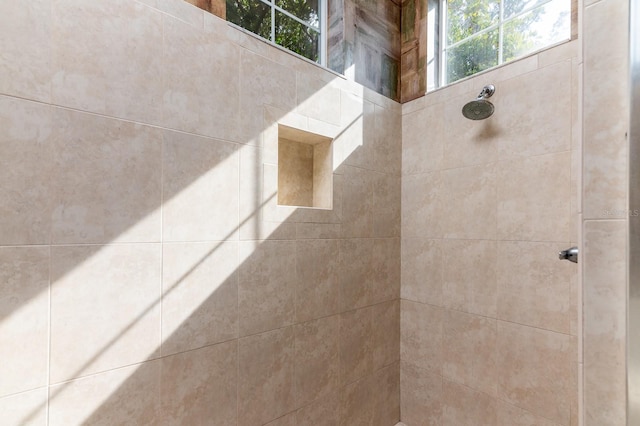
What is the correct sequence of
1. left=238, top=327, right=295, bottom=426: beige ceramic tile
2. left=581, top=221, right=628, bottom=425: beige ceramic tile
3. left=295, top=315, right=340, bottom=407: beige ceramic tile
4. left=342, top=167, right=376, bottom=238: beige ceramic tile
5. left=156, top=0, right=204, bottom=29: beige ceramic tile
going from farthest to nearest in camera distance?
1. left=342, top=167, right=376, bottom=238: beige ceramic tile
2. left=295, top=315, right=340, bottom=407: beige ceramic tile
3. left=238, top=327, right=295, bottom=426: beige ceramic tile
4. left=156, top=0, right=204, bottom=29: beige ceramic tile
5. left=581, top=221, right=628, bottom=425: beige ceramic tile

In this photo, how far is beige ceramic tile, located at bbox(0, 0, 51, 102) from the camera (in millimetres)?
932

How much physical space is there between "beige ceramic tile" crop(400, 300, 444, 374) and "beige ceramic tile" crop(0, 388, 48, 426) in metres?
1.81

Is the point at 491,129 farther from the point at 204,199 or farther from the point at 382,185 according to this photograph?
the point at 204,199

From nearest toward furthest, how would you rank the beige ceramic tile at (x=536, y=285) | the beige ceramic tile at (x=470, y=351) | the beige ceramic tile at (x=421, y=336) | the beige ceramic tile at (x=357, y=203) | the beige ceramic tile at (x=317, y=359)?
the beige ceramic tile at (x=536, y=285) → the beige ceramic tile at (x=317, y=359) → the beige ceramic tile at (x=470, y=351) → the beige ceramic tile at (x=357, y=203) → the beige ceramic tile at (x=421, y=336)

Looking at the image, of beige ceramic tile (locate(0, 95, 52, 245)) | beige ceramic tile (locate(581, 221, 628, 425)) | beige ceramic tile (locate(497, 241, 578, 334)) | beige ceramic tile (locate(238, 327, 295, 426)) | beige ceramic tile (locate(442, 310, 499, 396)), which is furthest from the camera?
beige ceramic tile (locate(442, 310, 499, 396))

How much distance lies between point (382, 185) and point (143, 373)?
1.55 meters

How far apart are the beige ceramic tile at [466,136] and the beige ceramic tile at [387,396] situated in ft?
4.38

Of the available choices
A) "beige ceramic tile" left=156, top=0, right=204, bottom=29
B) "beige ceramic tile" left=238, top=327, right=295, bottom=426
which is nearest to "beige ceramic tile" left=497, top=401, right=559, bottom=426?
"beige ceramic tile" left=238, top=327, right=295, bottom=426

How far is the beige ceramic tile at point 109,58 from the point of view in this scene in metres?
1.02

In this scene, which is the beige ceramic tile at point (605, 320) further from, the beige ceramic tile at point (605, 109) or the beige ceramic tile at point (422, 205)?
the beige ceramic tile at point (422, 205)

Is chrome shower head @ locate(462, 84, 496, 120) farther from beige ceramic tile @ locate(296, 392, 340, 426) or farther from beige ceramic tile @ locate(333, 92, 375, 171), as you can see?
Answer: beige ceramic tile @ locate(296, 392, 340, 426)

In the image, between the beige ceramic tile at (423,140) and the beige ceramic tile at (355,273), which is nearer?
the beige ceramic tile at (355,273)

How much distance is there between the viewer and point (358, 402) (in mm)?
1900

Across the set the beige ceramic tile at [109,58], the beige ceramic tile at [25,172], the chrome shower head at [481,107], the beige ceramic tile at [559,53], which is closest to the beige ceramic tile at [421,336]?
the chrome shower head at [481,107]
